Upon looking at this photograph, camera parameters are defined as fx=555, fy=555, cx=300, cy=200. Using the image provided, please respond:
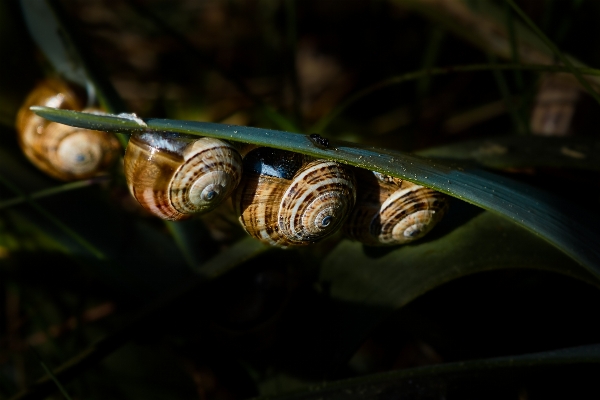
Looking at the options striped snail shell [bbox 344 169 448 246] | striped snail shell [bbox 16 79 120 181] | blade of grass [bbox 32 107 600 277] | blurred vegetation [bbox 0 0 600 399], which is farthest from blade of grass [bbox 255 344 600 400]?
striped snail shell [bbox 16 79 120 181]

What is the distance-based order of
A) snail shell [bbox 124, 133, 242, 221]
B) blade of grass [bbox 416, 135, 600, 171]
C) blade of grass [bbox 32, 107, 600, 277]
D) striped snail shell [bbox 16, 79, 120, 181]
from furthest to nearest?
striped snail shell [bbox 16, 79, 120, 181]
blade of grass [bbox 416, 135, 600, 171]
snail shell [bbox 124, 133, 242, 221]
blade of grass [bbox 32, 107, 600, 277]

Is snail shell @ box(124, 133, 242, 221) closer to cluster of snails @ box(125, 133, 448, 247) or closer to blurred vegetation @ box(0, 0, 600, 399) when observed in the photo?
cluster of snails @ box(125, 133, 448, 247)

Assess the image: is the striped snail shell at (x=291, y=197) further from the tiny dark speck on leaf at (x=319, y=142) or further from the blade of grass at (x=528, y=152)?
the blade of grass at (x=528, y=152)

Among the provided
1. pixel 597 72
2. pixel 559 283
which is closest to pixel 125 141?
pixel 597 72

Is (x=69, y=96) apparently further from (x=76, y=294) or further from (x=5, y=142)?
(x=76, y=294)

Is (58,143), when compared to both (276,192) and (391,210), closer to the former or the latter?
(276,192)

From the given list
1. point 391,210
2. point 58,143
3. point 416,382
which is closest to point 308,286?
point 391,210
